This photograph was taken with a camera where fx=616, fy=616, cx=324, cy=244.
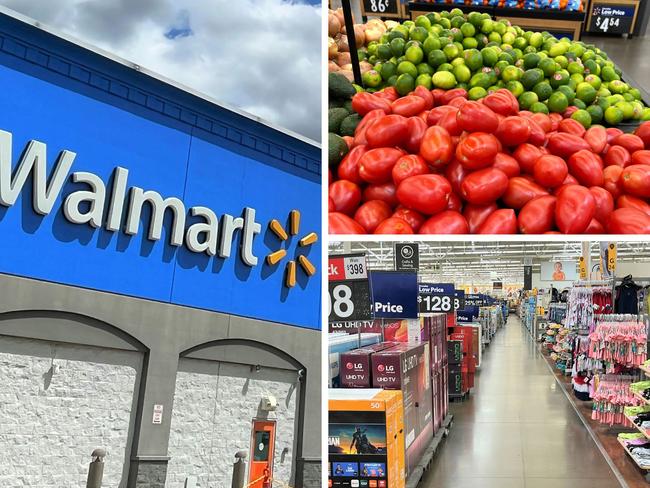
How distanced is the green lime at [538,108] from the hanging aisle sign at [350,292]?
96cm

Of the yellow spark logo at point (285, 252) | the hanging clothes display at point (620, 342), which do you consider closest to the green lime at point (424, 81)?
the hanging clothes display at point (620, 342)

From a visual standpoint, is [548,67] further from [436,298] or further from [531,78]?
[436,298]

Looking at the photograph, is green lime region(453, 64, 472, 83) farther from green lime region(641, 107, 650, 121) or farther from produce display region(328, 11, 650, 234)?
green lime region(641, 107, 650, 121)

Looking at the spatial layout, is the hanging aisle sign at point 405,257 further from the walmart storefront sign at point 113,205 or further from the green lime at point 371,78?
the green lime at point 371,78

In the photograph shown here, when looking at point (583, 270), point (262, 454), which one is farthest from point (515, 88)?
point (583, 270)

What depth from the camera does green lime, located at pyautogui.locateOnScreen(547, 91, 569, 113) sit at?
8.55 ft

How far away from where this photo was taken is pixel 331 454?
91.7 inches

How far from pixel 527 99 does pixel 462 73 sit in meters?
0.30

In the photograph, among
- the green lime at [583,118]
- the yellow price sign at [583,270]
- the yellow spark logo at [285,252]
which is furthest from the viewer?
the yellow price sign at [583,270]

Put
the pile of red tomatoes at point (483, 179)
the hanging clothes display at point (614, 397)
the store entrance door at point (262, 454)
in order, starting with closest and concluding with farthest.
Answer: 1. the pile of red tomatoes at point (483, 179)
2. the hanging clothes display at point (614, 397)
3. the store entrance door at point (262, 454)

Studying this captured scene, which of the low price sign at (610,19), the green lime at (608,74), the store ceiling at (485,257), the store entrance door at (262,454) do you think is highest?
the store ceiling at (485,257)

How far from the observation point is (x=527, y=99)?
2.59 metres

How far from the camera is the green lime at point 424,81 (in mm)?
2602

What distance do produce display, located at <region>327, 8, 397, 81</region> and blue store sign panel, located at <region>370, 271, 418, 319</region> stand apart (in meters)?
1.71
